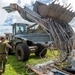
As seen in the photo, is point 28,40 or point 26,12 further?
point 28,40

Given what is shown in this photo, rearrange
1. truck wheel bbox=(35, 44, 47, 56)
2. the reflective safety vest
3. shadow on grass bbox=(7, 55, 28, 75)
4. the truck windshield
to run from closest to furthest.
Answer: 1. the reflective safety vest
2. shadow on grass bbox=(7, 55, 28, 75)
3. truck wheel bbox=(35, 44, 47, 56)
4. the truck windshield

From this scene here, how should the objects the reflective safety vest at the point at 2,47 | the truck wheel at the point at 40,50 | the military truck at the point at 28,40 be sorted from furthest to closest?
the truck wheel at the point at 40,50 < the military truck at the point at 28,40 < the reflective safety vest at the point at 2,47

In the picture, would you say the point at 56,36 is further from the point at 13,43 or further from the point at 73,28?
the point at 13,43

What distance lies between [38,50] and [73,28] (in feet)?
8.67

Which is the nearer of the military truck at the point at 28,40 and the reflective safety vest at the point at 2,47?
the reflective safety vest at the point at 2,47

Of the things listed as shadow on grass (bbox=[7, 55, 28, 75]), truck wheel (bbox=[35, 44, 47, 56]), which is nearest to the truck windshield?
truck wheel (bbox=[35, 44, 47, 56])

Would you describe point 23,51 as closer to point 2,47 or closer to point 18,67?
point 18,67

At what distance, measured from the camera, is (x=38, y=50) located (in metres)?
12.7

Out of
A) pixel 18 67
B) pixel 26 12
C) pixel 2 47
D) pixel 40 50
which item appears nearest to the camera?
pixel 2 47

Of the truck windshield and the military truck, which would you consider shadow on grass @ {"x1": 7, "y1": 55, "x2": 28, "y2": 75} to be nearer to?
the military truck

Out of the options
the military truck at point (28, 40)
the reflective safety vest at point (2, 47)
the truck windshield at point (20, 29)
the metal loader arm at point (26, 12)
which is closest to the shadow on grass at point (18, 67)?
the military truck at point (28, 40)

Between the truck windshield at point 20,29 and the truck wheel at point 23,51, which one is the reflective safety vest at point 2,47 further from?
the truck windshield at point 20,29

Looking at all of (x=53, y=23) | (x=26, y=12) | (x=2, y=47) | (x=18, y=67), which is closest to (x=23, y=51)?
(x=18, y=67)

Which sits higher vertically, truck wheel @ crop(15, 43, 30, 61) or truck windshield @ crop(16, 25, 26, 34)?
truck windshield @ crop(16, 25, 26, 34)
